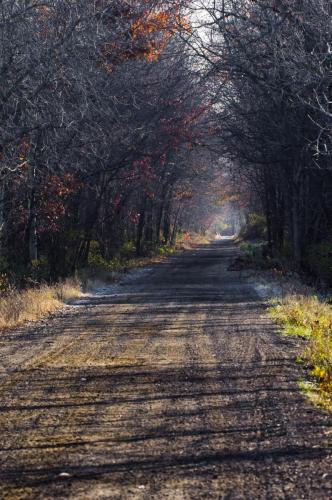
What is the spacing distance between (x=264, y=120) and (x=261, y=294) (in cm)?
737

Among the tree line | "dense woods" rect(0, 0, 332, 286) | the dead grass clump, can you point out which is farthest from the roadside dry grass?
the tree line

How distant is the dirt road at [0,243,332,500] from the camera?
17.2ft

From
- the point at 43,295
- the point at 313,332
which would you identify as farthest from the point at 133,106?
the point at 313,332

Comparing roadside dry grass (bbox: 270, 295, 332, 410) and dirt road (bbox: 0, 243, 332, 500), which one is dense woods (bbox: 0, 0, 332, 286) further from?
dirt road (bbox: 0, 243, 332, 500)

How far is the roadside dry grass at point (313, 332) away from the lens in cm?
811

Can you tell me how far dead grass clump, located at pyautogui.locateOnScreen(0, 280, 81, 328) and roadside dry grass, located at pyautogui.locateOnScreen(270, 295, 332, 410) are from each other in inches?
184

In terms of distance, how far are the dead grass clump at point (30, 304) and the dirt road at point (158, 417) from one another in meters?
1.10

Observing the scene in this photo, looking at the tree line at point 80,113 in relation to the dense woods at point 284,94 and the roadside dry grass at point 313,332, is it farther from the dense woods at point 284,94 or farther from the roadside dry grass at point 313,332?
Answer: the roadside dry grass at point 313,332

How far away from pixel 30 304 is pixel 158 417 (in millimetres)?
9254

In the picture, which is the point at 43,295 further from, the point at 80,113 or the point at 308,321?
the point at 308,321

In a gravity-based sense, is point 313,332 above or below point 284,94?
below

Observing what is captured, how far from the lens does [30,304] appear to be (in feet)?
52.3

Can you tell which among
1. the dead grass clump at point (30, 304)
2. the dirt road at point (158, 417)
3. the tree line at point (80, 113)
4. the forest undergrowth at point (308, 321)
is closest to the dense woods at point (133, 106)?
the tree line at point (80, 113)

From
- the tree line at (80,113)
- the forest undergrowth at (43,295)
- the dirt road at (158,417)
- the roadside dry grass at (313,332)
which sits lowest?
the dirt road at (158,417)
